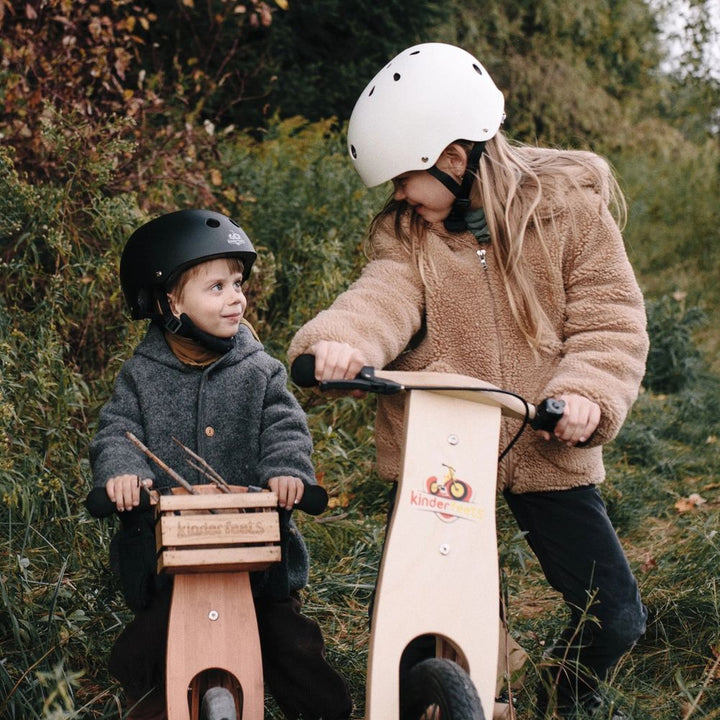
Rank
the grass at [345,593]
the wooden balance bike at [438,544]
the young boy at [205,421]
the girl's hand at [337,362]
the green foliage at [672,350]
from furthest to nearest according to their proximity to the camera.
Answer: the green foliage at [672,350] → the grass at [345,593] → the young boy at [205,421] → the girl's hand at [337,362] → the wooden balance bike at [438,544]

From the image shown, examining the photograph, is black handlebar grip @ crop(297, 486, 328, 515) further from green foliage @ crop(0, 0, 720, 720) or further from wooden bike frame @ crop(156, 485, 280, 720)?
→ green foliage @ crop(0, 0, 720, 720)

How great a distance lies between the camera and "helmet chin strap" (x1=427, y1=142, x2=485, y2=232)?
10.1 feet

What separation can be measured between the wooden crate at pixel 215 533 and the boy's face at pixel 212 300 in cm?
54

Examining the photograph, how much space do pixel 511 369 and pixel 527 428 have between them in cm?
18

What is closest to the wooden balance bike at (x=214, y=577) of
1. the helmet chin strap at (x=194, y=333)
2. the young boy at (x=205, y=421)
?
the young boy at (x=205, y=421)

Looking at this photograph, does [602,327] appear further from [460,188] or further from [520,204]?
[460,188]

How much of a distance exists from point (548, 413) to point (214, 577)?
1.01 m

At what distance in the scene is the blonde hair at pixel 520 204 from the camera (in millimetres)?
2994

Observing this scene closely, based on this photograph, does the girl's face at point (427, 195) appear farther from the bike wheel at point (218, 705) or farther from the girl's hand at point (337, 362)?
the bike wheel at point (218, 705)

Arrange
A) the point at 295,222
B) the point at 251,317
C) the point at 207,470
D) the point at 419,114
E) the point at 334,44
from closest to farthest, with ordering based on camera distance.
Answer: the point at 207,470
the point at 419,114
the point at 251,317
the point at 295,222
the point at 334,44

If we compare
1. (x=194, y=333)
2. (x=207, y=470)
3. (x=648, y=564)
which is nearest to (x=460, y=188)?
(x=194, y=333)

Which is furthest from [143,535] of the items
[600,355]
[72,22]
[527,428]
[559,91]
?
[559,91]

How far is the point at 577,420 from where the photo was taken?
105 inches

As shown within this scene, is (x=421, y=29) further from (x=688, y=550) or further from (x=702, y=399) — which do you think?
(x=688, y=550)
